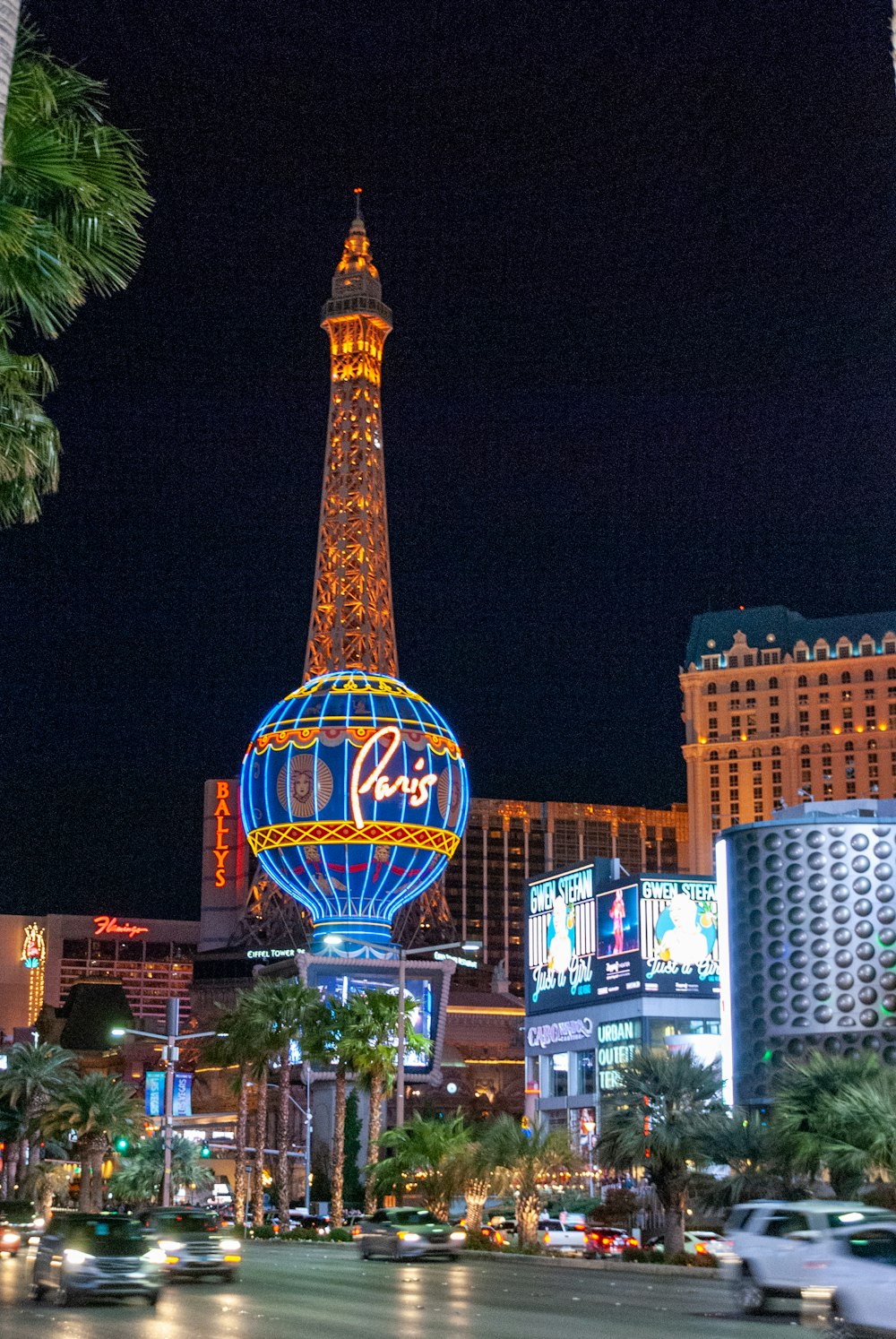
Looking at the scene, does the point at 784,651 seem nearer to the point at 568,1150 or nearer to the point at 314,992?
the point at 314,992

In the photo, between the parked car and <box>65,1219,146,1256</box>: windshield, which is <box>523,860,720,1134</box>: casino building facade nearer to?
the parked car

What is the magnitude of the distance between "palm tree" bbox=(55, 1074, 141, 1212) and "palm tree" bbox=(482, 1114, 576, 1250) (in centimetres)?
2691

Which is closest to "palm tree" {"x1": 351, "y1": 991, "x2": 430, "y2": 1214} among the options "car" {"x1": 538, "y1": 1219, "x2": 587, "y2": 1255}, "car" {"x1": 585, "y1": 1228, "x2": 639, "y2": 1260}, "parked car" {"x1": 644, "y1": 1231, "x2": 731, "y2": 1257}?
"car" {"x1": 538, "y1": 1219, "x2": 587, "y2": 1255}

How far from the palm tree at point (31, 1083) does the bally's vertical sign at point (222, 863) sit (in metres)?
88.9

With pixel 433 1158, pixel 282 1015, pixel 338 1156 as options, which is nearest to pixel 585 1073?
pixel 282 1015

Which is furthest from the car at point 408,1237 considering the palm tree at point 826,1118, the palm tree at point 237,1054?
the palm tree at point 237,1054

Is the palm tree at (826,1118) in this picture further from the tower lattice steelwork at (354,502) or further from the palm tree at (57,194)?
the tower lattice steelwork at (354,502)

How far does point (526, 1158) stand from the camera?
44594 mm

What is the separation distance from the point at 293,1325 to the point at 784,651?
168 metres

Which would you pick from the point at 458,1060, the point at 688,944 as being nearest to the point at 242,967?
the point at 458,1060

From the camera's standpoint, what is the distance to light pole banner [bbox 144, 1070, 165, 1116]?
7744 centimetres

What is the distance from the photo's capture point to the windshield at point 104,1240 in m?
24.5

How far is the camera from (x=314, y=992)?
65.5 metres

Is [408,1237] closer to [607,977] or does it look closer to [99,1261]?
[99,1261]
